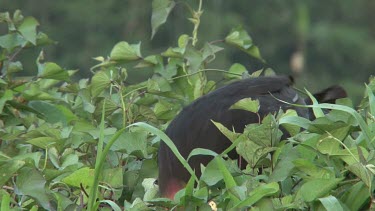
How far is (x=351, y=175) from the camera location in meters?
1.81

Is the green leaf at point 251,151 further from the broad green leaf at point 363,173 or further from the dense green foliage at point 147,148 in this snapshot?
the broad green leaf at point 363,173

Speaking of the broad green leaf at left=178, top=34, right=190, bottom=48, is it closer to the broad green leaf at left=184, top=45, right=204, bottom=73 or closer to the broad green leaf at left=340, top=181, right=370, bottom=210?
the broad green leaf at left=184, top=45, right=204, bottom=73

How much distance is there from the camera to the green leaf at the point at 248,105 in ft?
6.14

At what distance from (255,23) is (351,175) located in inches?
1085

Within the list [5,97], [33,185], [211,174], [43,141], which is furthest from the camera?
[5,97]

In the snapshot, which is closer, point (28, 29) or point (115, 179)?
point (115, 179)

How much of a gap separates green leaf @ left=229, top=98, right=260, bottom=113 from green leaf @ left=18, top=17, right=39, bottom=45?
902mm

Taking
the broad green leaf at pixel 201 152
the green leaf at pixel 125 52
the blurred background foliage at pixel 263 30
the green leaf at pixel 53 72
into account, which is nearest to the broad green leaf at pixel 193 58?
the green leaf at pixel 125 52

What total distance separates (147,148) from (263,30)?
89.4 feet

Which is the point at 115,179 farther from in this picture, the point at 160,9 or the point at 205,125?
the point at 160,9

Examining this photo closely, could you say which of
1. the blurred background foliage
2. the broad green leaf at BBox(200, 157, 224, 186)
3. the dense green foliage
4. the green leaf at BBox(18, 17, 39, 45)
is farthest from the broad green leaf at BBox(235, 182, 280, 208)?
the blurred background foliage

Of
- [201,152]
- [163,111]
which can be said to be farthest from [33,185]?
[163,111]

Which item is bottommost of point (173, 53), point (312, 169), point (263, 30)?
point (263, 30)

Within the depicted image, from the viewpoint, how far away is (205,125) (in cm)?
200
